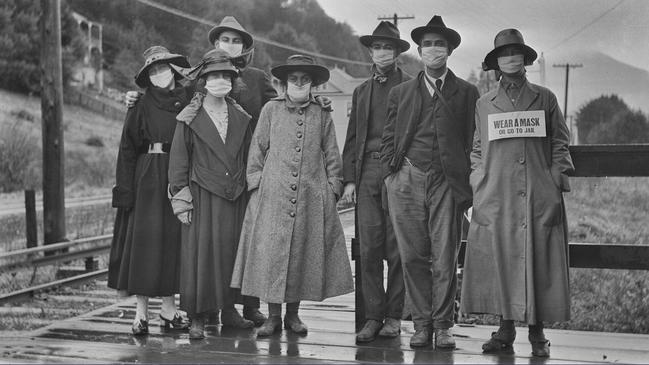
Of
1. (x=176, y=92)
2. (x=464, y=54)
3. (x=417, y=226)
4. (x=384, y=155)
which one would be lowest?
(x=417, y=226)

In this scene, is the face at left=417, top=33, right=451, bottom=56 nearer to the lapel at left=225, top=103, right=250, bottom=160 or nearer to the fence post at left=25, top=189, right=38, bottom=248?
the lapel at left=225, top=103, right=250, bottom=160

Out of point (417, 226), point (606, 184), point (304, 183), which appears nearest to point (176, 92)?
point (304, 183)

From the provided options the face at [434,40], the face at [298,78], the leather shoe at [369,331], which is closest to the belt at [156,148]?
the face at [298,78]

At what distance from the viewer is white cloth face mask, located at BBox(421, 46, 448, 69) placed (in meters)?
4.97

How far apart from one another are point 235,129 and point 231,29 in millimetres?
808

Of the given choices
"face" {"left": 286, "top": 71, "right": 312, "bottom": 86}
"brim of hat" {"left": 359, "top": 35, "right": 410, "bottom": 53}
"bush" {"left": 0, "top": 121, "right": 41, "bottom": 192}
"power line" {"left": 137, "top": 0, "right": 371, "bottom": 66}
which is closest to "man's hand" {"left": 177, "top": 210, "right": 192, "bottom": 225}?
"face" {"left": 286, "top": 71, "right": 312, "bottom": 86}

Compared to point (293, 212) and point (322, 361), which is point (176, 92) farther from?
point (322, 361)

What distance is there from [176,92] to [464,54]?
10.3 feet

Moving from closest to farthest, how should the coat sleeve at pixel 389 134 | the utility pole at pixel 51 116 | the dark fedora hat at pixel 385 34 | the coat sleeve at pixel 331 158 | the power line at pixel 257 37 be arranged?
the coat sleeve at pixel 389 134, the dark fedora hat at pixel 385 34, the coat sleeve at pixel 331 158, the utility pole at pixel 51 116, the power line at pixel 257 37

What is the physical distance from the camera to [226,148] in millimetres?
5473

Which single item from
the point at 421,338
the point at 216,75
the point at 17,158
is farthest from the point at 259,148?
the point at 17,158

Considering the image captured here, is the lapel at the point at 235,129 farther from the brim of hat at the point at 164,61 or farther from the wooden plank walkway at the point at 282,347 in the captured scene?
the wooden plank walkway at the point at 282,347

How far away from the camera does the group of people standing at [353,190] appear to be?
15.4 feet

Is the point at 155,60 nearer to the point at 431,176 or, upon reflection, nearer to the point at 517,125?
the point at 431,176
